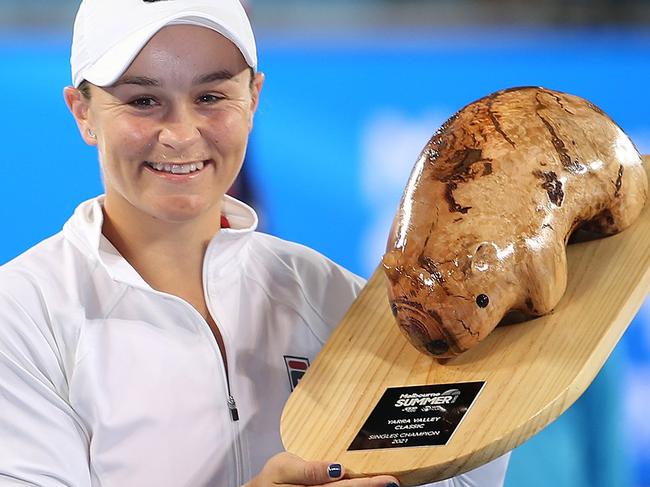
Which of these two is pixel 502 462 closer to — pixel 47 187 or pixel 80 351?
pixel 80 351

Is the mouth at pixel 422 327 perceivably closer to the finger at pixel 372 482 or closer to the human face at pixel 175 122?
the finger at pixel 372 482

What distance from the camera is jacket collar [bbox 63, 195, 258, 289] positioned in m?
1.21

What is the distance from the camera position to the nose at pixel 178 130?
3.81 ft

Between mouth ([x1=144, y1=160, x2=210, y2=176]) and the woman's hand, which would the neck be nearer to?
mouth ([x1=144, y1=160, x2=210, y2=176])

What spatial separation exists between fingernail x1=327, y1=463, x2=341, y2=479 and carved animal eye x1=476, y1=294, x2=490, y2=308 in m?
0.19

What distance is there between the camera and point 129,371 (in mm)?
1195

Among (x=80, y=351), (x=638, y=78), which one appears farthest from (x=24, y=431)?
(x=638, y=78)

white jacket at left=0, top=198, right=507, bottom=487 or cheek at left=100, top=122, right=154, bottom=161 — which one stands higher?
cheek at left=100, top=122, right=154, bottom=161

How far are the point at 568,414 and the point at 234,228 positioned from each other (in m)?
0.50

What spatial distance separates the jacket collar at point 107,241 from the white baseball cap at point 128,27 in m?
0.15

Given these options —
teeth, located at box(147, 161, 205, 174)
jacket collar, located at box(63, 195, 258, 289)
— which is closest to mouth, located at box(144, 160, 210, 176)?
teeth, located at box(147, 161, 205, 174)

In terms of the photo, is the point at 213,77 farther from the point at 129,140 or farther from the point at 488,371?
the point at 488,371

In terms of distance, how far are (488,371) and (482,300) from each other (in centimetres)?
8

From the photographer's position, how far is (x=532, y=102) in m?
1.14
